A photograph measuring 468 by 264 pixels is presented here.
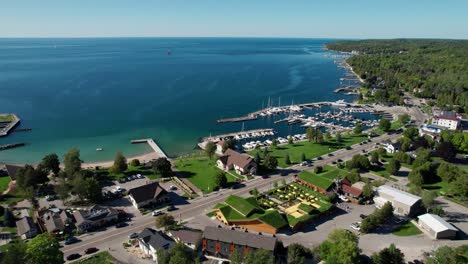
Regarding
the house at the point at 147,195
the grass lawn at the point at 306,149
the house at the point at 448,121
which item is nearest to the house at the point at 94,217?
the house at the point at 147,195

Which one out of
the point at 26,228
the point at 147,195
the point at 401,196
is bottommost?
the point at 26,228

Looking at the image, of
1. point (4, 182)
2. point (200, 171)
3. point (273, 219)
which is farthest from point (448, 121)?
point (4, 182)

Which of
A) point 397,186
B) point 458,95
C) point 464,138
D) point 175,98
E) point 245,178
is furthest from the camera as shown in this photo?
point 175,98

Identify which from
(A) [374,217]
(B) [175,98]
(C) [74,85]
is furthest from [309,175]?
(C) [74,85]

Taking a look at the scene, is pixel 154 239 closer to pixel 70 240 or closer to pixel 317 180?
pixel 70 240

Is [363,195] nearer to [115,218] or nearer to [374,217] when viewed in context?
[374,217]

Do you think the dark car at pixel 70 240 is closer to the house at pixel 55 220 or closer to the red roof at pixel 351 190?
the house at pixel 55 220

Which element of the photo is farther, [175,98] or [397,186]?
[175,98]
